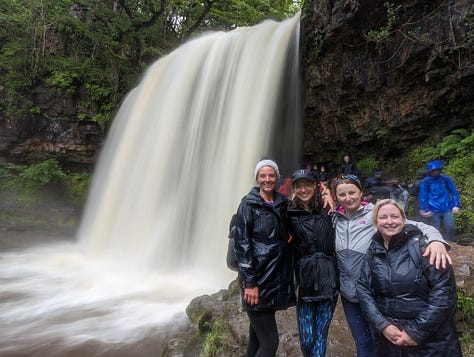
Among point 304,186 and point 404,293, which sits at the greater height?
point 304,186

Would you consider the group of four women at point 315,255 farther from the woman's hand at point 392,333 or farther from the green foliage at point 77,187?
the green foliage at point 77,187

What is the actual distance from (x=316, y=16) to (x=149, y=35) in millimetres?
9636

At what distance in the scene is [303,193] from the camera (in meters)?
2.16

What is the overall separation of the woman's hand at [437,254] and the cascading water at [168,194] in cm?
384

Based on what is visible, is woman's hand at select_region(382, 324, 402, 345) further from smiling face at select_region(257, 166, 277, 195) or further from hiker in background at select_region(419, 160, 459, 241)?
hiker in background at select_region(419, 160, 459, 241)

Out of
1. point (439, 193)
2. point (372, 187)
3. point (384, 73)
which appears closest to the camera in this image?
point (439, 193)

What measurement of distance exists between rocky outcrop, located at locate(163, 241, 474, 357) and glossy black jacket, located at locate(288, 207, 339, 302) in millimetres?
994

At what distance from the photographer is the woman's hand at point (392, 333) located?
1788 mm

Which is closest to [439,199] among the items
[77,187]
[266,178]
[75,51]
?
[266,178]

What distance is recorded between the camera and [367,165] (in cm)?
834

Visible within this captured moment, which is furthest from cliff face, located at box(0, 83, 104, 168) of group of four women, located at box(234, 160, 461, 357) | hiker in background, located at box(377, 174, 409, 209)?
group of four women, located at box(234, 160, 461, 357)

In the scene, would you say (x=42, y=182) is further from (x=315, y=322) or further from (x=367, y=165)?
(x=315, y=322)

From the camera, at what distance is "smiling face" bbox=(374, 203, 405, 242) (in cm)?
187

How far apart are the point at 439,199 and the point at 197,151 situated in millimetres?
5856
